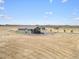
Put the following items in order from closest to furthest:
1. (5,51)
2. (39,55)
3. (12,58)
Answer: (12,58)
(39,55)
(5,51)

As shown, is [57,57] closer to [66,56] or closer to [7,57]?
[66,56]

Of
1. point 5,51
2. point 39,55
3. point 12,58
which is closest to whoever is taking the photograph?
point 12,58

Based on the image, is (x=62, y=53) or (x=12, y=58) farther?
(x=62, y=53)

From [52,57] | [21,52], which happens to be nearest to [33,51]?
[21,52]

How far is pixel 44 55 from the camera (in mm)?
12320

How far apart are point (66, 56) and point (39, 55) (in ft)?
6.44

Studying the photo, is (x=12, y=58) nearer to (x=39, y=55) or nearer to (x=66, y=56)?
(x=39, y=55)

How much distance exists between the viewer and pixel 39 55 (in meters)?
12.3

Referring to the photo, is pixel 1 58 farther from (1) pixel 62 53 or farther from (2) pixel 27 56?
(1) pixel 62 53

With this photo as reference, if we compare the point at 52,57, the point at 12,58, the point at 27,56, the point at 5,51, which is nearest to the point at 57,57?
the point at 52,57

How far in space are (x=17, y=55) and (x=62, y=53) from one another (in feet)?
11.3

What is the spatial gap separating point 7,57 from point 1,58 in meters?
0.41

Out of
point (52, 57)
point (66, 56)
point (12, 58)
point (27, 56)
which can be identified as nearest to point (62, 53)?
point (66, 56)

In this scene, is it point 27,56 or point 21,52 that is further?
point 21,52
